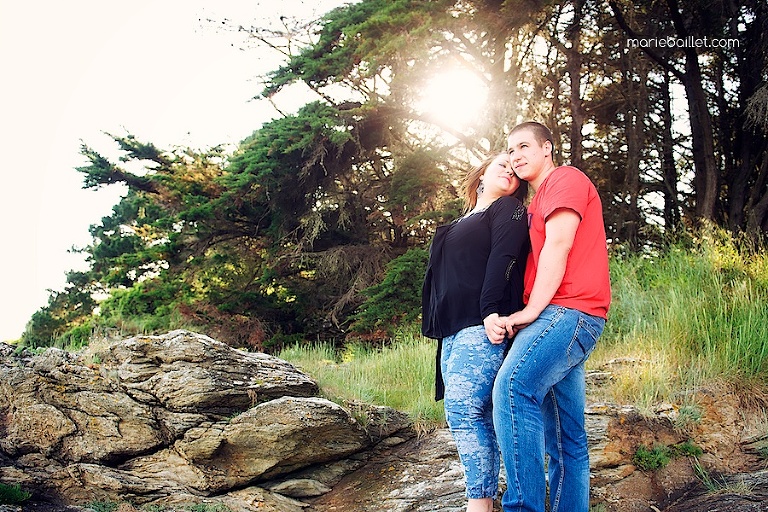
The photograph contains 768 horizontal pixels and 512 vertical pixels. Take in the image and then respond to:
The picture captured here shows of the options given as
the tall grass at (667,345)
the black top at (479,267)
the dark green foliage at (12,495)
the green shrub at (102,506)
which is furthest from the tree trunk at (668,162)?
the dark green foliage at (12,495)

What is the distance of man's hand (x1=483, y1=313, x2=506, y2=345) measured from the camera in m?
2.84

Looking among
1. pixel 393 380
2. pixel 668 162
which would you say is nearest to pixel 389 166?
pixel 668 162

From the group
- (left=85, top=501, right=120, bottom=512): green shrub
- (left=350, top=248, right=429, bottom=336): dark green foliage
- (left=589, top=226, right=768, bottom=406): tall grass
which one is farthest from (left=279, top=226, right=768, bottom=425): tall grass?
(left=85, top=501, right=120, bottom=512): green shrub

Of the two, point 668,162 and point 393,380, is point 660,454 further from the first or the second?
point 668,162

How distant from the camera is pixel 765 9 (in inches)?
385

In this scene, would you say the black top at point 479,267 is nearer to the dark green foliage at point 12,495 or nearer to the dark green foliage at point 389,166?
the dark green foliage at point 12,495

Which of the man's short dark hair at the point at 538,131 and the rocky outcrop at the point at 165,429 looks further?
the rocky outcrop at the point at 165,429

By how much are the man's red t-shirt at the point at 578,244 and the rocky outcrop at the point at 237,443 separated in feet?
6.09

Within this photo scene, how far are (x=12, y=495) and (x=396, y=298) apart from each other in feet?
21.7

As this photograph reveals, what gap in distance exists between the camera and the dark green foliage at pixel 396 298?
971cm

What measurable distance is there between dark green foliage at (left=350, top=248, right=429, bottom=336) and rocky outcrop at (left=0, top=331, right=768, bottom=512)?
4.58m

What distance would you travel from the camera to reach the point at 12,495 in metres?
3.72

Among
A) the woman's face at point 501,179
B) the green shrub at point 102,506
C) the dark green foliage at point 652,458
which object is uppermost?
the woman's face at point 501,179

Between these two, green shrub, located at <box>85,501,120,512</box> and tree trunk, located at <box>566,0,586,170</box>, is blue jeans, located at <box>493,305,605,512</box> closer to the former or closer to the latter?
green shrub, located at <box>85,501,120,512</box>
